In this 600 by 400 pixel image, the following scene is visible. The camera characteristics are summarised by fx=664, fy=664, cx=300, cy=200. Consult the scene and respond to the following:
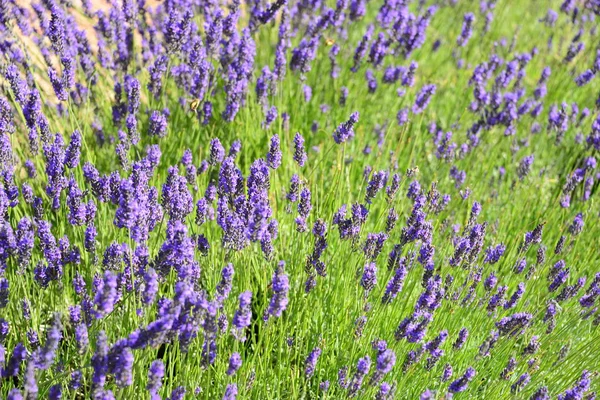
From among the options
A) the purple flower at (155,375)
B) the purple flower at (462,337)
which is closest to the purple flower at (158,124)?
the purple flower at (155,375)

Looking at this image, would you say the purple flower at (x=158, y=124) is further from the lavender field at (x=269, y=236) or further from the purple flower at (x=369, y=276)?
the purple flower at (x=369, y=276)

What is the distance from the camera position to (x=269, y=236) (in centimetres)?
213

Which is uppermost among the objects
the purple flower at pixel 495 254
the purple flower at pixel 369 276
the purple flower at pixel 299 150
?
the purple flower at pixel 299 150

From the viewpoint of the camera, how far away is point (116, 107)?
311cm

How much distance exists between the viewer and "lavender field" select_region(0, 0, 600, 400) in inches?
74.9

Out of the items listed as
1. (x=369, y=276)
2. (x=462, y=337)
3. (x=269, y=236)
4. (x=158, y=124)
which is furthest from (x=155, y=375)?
(x=158, y=124)

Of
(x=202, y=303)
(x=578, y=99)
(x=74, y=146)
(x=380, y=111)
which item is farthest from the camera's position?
(x=578, y=99)

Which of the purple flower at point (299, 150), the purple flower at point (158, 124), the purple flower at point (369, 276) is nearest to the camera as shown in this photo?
the purple flower at point (369, 276)

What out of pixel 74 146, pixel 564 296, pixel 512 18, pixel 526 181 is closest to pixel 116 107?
pixel 74 146

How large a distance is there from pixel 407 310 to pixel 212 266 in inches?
33.5

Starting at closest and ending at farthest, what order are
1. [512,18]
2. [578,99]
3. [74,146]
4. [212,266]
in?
[74,146] < [212,266] < [578,99] < [512,18]

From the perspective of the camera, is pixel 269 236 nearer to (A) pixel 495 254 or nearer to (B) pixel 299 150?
(B) pixel 299 150

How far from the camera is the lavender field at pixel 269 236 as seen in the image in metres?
1.90

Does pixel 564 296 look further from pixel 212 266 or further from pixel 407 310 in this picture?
pixel 212 266
